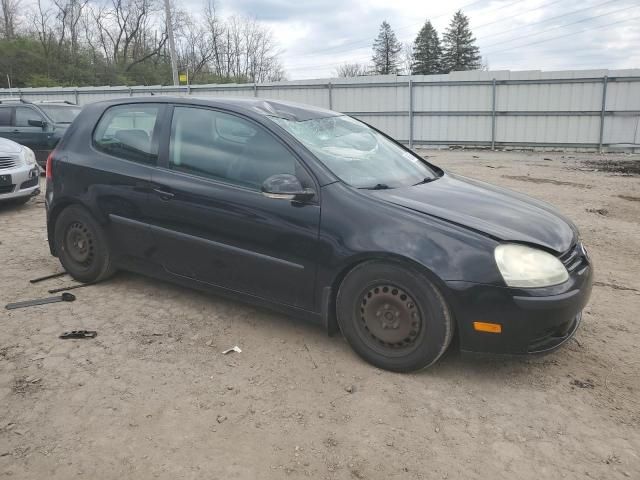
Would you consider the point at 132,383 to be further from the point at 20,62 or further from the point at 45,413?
the point at 20,62

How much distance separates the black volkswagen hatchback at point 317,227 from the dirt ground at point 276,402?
0.87 feet

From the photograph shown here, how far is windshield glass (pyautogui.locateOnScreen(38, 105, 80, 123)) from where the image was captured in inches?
473

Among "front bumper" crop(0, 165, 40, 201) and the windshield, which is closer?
the windshield

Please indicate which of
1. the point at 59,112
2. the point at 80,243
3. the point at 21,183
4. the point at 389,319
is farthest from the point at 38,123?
the point at 389,319

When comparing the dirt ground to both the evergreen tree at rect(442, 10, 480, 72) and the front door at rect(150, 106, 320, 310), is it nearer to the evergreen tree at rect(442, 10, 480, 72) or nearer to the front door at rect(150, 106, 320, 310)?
the front door at rect(150, 106, 320, 310)

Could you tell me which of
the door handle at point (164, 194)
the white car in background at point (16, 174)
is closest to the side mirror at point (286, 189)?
the door handle at point (164, 194)

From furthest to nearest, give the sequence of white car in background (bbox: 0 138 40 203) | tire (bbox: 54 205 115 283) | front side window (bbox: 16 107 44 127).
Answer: front side window (bbox: 16 107 44 127), white car in background (bbox: 0 138 40 203), tire (bbox: 54 205 115 283)

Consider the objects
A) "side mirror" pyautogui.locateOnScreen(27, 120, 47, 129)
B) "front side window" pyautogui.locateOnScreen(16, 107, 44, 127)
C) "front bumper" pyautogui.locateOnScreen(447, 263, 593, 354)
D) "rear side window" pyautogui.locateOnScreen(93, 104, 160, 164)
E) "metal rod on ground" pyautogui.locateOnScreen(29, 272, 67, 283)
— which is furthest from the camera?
"front side window" pyautogui.locateOnScreen(16, 107, 44, 127)

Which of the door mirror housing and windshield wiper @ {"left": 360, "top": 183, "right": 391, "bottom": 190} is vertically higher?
the door mirror housing

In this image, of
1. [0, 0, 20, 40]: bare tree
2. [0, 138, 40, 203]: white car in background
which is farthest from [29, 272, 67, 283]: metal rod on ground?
[0, 0, 20, 40]: bare tree

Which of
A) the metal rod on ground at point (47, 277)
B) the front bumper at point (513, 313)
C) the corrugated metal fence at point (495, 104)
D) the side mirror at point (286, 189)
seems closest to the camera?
the front bumper at point (513, 313)

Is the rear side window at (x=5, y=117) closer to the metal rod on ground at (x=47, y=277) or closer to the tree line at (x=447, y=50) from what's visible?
the metal rod on ground at (x=47, y=277)

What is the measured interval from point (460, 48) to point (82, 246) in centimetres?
6431

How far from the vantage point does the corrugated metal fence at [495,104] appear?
582 inches
